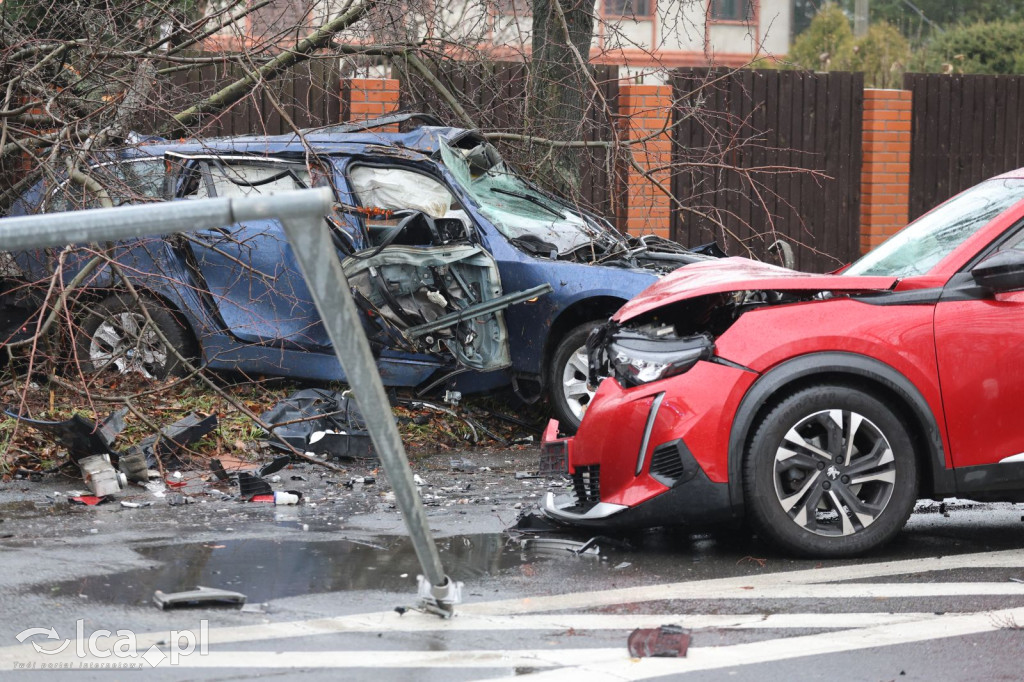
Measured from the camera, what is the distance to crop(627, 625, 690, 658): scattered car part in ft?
13.6

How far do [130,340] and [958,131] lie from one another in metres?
11.1

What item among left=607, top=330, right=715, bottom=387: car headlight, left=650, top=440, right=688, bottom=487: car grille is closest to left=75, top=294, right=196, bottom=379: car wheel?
left=607, top=330, right=715, bottom=387: car headlight

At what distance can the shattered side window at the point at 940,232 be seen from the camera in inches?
221

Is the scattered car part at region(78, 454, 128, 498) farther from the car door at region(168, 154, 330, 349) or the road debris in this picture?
the car door at region(168, 154, 330, 349)

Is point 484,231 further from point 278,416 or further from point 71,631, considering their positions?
point 71,631

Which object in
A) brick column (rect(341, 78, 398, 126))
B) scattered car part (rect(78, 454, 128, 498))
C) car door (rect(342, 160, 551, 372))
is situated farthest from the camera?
brick column (rect(341, 78, 398, 126))

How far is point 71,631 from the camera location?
14.1 ft

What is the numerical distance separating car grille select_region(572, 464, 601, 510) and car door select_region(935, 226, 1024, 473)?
1555mm

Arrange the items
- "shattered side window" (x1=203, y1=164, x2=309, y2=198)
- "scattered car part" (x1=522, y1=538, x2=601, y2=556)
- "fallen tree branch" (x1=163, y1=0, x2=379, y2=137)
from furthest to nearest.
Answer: "fallen tree branch" (x1=163, y1=0, x2=379, y2=137) → "shattered side window" (x1=203, y1=164, x2=309, y2=198) → "scattered car part" (x1=522, y1=538, x2=601, y2=556)

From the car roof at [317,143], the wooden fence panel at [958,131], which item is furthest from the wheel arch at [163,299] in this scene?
the wooden fence panel at [958,131]

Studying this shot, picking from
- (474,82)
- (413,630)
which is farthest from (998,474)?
(474,82)

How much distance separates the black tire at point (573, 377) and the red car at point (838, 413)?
2.94 metres

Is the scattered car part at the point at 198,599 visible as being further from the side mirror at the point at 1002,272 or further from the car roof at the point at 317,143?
the car roof at the point at 317,143

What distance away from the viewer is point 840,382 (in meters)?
5.30
